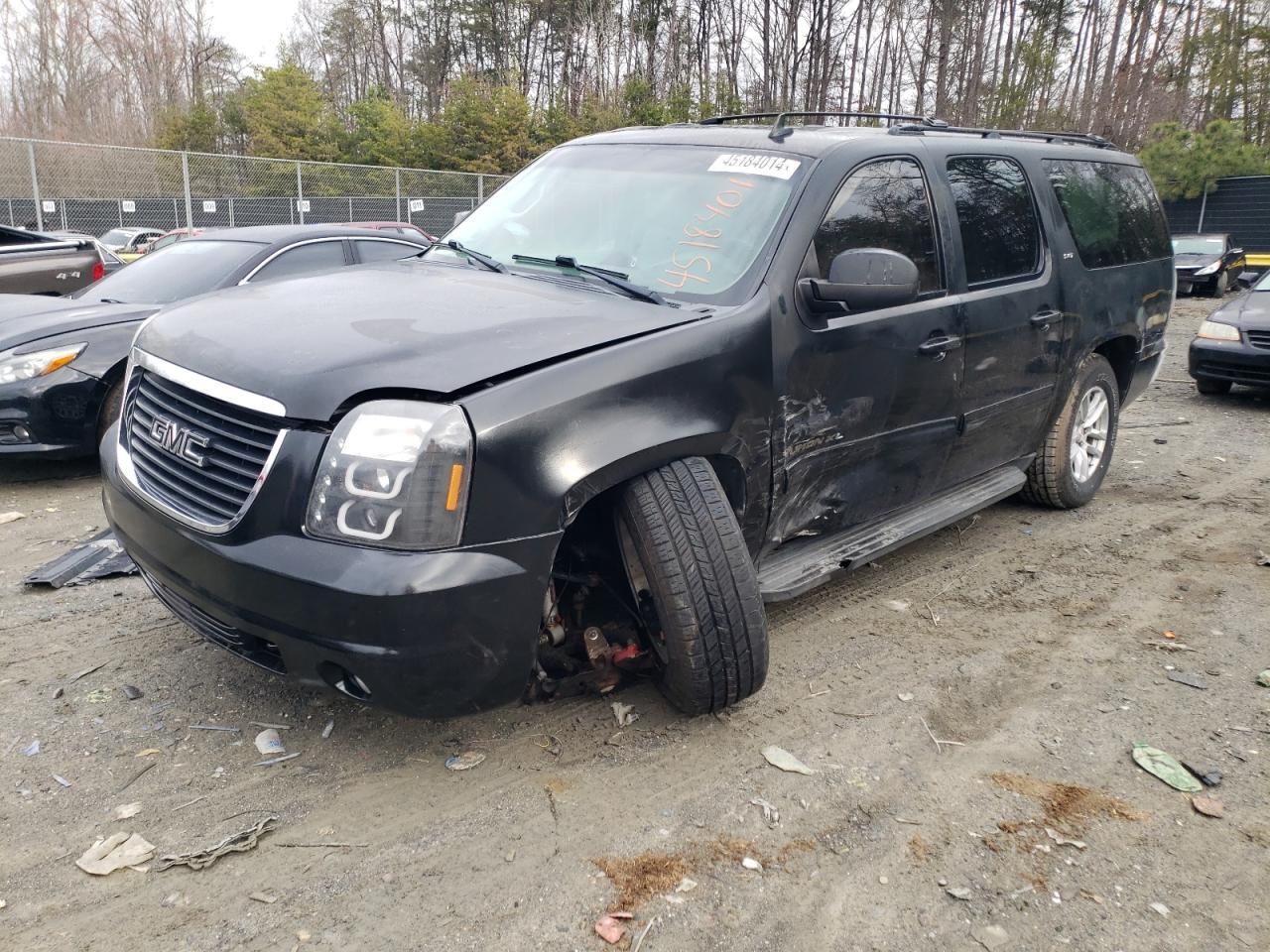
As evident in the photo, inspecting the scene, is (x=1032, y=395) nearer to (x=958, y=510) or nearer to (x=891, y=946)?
(x=958, y=510)

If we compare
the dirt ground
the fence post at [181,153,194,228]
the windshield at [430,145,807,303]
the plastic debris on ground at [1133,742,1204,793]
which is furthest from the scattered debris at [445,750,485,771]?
the fence post at [181,153,194,228]

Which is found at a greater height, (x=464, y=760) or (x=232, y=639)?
(x=232, y=639)

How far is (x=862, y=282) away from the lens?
3.30 meters

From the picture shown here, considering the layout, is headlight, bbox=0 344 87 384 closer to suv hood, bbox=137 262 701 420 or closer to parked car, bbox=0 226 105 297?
suv hood, bbox=137 262 701 420

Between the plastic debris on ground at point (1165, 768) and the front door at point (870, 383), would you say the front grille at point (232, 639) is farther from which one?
the plastic debris on ground at point (1165, 768)

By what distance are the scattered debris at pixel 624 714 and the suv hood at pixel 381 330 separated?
50.4 inches

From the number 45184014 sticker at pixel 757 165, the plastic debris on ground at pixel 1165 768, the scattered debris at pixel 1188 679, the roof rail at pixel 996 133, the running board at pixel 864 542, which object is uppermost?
the roof rail at pixel 996 133

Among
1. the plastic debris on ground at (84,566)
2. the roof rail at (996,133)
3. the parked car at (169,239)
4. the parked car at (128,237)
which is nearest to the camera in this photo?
the plastic debris on ground at (84,566)

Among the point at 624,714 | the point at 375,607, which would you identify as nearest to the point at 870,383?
the point at 624,714

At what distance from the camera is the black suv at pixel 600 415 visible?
2.51 metres

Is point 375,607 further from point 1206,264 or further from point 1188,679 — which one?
point 1206,264

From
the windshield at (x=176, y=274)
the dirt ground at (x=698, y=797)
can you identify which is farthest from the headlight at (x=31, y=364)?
the dirt ground at (x=698, y=797)

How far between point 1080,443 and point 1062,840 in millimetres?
3475

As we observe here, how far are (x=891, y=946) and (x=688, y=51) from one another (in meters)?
42.8
